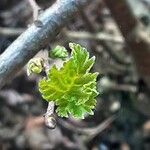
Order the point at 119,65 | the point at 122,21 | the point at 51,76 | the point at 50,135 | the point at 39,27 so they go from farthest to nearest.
A: the point at 119,65
the point at 50,135
the point at 122,21
the point at 39,27
the point at 51,76

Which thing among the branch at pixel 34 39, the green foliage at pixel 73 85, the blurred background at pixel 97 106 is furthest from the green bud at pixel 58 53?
the blurred background at pixel 97 106

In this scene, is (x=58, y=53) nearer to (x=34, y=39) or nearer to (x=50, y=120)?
(x=34, y=39)

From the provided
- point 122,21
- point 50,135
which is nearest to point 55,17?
point 122,21

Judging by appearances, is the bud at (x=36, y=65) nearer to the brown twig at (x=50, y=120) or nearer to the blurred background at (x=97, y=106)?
the brown twig at (x=50, y=120)

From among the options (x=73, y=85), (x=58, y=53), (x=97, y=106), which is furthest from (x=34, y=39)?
(x=97, y=106)

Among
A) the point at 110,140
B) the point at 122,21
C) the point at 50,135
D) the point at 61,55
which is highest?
the point at 61,55

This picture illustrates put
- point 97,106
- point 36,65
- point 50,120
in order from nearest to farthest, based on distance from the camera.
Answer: point 50,120, point 36,65, point 97,106

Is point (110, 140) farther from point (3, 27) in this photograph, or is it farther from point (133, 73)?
point (3, 27)
